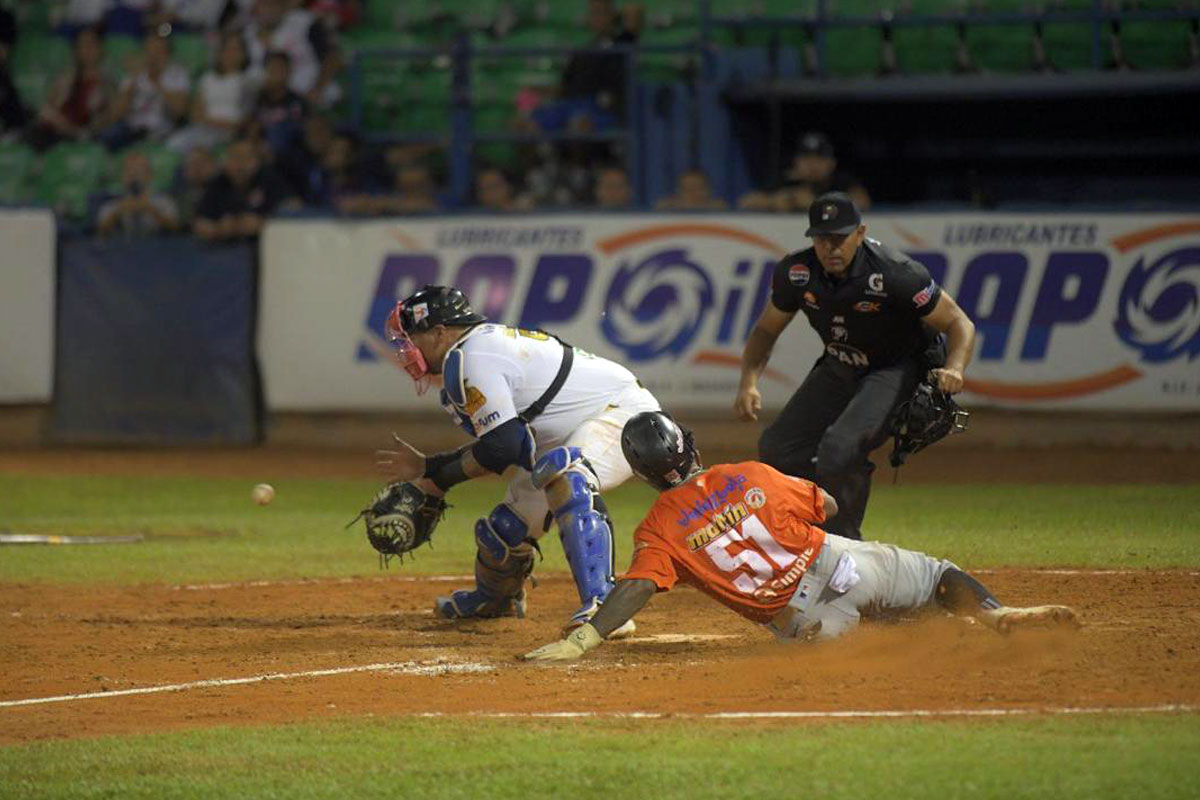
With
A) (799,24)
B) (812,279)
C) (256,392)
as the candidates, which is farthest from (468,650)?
(799,24)

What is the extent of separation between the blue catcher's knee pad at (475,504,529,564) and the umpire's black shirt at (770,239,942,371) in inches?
80.0

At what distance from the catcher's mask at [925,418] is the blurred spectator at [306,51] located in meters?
12.0

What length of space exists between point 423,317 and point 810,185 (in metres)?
9.05

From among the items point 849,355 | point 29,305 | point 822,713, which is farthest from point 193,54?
point 822,713

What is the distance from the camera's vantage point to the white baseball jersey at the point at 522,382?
8.54 metres

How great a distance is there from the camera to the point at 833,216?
31.2 feet

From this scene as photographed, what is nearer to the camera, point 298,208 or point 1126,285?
point 1126,285

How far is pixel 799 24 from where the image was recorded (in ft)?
62.3

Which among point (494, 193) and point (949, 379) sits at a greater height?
point (949, 379)

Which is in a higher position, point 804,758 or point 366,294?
point 804,758

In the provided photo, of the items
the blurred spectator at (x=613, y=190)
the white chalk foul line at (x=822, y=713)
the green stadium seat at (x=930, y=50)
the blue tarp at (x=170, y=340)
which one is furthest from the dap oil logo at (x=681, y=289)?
the white chalk foul line at (x=822, y=713)

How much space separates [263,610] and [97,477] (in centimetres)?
726

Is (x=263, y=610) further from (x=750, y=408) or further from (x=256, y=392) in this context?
(x=256, y=392)

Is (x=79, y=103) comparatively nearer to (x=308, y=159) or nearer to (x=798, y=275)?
(x=308, y=159)
